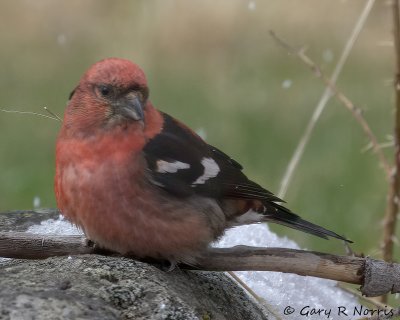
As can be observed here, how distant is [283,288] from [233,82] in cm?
423

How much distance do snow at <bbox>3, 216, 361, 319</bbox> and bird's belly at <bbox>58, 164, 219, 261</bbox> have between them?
1.29ft

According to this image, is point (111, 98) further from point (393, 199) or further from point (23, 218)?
point (393, 199)

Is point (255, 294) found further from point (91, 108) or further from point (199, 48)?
point (199, 48)

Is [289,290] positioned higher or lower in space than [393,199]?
lower

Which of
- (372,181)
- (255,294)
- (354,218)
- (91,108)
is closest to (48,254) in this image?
(91,108)

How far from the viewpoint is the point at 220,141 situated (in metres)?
6.92

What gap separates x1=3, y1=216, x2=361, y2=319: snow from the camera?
355 centimetres

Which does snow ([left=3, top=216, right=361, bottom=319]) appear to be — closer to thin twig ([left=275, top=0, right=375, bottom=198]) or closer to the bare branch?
thin twig ([left=275, top=0, right=375, bottom=198])

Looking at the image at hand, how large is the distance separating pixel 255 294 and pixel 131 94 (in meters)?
0.86

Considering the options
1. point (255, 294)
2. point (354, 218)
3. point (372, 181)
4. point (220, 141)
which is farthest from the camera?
point (220, 141)

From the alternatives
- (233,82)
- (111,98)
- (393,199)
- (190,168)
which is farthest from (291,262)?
(233,82)

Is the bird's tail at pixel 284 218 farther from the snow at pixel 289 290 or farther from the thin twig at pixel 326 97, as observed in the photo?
the thin twig at pixel 326 97

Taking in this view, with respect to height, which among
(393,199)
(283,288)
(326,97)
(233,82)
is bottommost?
(283,288)

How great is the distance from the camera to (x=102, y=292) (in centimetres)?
259
